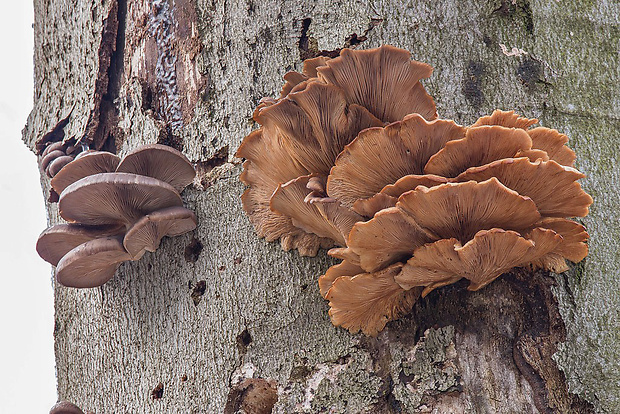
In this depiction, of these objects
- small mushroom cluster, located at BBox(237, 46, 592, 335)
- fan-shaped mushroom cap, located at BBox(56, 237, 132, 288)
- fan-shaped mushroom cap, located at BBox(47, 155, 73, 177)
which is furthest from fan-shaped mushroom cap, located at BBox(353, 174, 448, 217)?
fan-shaped mushroom cap, located at BBox(47, 155, 73, 177)

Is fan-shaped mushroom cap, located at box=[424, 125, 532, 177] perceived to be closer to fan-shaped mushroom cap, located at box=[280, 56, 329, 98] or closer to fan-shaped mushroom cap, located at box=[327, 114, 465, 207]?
fan-shaped mushroom cap, located at box=[327, 114, 465, 207]

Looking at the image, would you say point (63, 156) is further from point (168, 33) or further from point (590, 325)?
point (590, 325)

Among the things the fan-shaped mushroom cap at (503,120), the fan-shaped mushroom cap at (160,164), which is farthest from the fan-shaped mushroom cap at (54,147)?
the fan-shaped mushroom cap at (503,120)

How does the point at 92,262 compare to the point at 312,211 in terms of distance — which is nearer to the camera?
the point at 312,211

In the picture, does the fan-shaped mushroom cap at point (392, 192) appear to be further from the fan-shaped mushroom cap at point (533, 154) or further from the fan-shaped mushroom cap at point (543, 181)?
the fan-shaped mushroom cap at point (533, 154)

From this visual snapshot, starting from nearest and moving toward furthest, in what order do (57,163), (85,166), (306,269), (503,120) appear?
1. (503,120)
2. (306,269)
3. (85,166)
4. (57,163)

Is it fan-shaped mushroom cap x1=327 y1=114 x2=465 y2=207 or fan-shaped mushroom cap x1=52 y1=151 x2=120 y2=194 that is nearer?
fan-shaped mushroom cap x1=327 y1=114 x2=465 y2=207

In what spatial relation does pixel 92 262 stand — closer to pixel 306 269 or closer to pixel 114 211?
pixel 114 211

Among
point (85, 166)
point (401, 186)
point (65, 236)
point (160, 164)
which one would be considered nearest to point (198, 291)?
point (160, 164)
